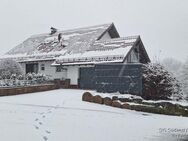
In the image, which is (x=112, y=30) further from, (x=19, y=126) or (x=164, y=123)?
(x=19, y=126)

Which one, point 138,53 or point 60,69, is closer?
point 138,53

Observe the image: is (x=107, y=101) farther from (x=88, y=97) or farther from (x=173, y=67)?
(x=173, y=67)

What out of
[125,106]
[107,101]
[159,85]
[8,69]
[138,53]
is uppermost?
→ [138,53]

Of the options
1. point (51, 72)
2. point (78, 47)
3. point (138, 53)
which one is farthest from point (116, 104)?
point (51, 72)

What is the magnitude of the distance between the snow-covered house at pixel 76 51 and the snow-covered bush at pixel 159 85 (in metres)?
4.30

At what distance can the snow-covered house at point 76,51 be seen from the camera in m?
27.0

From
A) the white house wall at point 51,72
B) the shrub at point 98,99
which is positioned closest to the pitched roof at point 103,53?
the white house wall at point 51,72

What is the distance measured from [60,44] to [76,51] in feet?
15.5

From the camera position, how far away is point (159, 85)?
→ 20594 millimetres

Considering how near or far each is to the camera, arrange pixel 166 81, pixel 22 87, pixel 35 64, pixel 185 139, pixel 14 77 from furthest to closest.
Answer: pixel 35 64, pixel 14 77, pixel 22 87, pixel 166 81, pixel 185 139

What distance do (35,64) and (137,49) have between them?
41.0ft

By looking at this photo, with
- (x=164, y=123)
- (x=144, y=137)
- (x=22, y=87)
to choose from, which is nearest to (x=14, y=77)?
(x=22, y=87)

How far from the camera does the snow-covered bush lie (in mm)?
20516

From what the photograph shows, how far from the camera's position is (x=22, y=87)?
22.4 m
